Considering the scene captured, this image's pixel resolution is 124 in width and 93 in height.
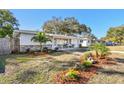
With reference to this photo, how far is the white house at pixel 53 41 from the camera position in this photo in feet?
20.1

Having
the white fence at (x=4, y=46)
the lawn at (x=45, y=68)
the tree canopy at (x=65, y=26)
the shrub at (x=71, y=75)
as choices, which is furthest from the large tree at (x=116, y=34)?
the white fence at (x=4, y=46)

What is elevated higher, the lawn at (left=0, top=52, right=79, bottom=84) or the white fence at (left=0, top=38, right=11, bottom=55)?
the white fence at (left=0, top=38, right=11, bottom=55)

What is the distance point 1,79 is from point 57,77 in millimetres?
1183

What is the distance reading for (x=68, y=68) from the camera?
5.70 meters

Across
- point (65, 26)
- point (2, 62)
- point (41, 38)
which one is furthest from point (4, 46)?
point (65, 26)

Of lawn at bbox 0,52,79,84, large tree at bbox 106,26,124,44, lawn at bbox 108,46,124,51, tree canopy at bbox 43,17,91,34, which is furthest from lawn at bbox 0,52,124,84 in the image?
tree canopy at bbox 43,17,91,34

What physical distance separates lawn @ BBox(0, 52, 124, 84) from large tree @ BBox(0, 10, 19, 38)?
0.65m

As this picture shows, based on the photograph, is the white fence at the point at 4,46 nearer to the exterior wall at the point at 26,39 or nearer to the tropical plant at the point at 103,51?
the exterior wall at the point at 26,39

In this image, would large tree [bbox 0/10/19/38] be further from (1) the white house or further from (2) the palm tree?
(2) the palm tree

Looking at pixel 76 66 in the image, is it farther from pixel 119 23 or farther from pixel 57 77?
pixel 119 23

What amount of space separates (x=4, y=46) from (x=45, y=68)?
1.29 m

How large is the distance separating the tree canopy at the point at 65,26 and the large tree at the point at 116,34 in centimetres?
49

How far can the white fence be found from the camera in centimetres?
624
